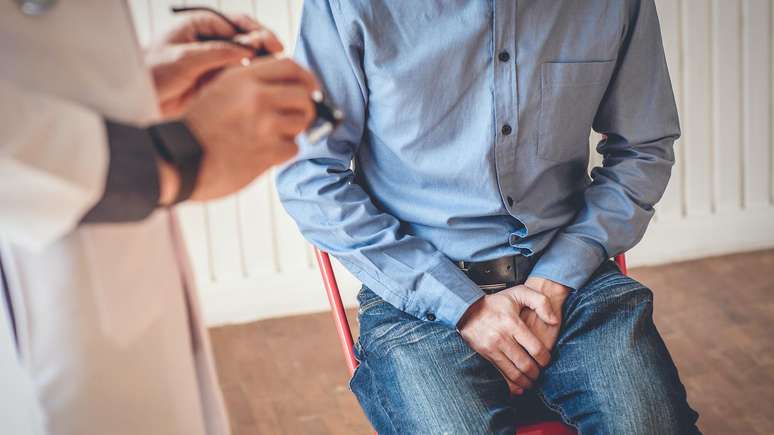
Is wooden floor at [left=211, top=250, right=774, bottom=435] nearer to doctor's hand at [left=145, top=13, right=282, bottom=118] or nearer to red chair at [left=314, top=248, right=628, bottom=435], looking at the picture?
red chair at [left=314, top=248, right=628, bottom=435]

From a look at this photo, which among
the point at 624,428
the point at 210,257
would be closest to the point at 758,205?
the point at 210,257

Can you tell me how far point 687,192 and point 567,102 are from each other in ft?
6.67

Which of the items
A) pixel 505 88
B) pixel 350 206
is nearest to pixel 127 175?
pixel 350 206

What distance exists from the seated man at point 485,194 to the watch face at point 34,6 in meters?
0.69

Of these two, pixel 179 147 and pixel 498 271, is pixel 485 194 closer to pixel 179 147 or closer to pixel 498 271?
pixel 498 271

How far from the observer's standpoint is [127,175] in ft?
2.59

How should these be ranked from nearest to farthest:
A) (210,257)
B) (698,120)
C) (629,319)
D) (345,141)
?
(629,319)
(345,141)
(210,257)
(698,120)

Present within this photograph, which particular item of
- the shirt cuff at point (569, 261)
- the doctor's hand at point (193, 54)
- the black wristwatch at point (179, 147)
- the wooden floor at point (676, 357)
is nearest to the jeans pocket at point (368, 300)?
the shirt cuff at point (569, 261)

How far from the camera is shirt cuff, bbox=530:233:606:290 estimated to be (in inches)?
57.9

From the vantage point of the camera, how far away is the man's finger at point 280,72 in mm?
880

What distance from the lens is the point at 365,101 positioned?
1.49 meters

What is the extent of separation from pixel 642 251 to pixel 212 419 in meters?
2.67

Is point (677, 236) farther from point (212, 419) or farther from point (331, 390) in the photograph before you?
point (212, 419)

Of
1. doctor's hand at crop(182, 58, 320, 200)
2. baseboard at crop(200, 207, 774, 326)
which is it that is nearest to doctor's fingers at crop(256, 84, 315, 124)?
doctor's hand at crop(182, 58, 320, 200)
